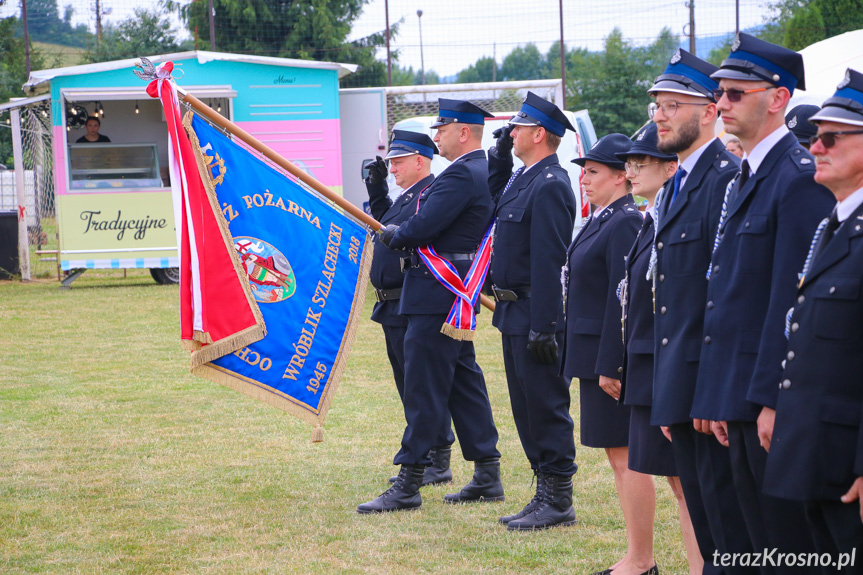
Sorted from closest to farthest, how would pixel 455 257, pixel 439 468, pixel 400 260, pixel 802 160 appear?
1. pixel 802 160
2. pixel 455 257
3. pixel 400 260
4. pixel 439 468

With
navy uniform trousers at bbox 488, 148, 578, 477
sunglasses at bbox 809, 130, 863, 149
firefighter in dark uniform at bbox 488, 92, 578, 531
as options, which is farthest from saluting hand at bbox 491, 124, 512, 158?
sunglasses at bbox 809, 130, 863, 149

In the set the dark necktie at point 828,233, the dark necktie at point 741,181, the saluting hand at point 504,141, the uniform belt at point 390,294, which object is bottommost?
the uniform belt at point 390,294

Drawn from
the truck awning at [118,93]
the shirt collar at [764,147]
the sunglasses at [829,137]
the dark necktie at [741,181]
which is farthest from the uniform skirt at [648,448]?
the truck awning at [118,93]

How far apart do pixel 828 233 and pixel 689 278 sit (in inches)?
25.2

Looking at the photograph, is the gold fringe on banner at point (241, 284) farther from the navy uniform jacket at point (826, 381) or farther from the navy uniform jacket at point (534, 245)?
the navy uniform jacket at point (826, 381)

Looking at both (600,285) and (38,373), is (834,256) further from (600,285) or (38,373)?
(38,373)

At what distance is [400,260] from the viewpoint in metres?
5.54

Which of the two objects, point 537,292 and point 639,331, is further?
point 537,292

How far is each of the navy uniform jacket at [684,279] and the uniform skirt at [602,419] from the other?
99cm

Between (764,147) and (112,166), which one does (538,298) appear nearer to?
(764,147)

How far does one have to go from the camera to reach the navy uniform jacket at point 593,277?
417 cm

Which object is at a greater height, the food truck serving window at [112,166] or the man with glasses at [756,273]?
the food truck serving window at [112,166]

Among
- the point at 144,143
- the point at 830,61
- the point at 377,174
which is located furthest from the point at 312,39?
the point at 377,174

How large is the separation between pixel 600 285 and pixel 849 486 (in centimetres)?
197
